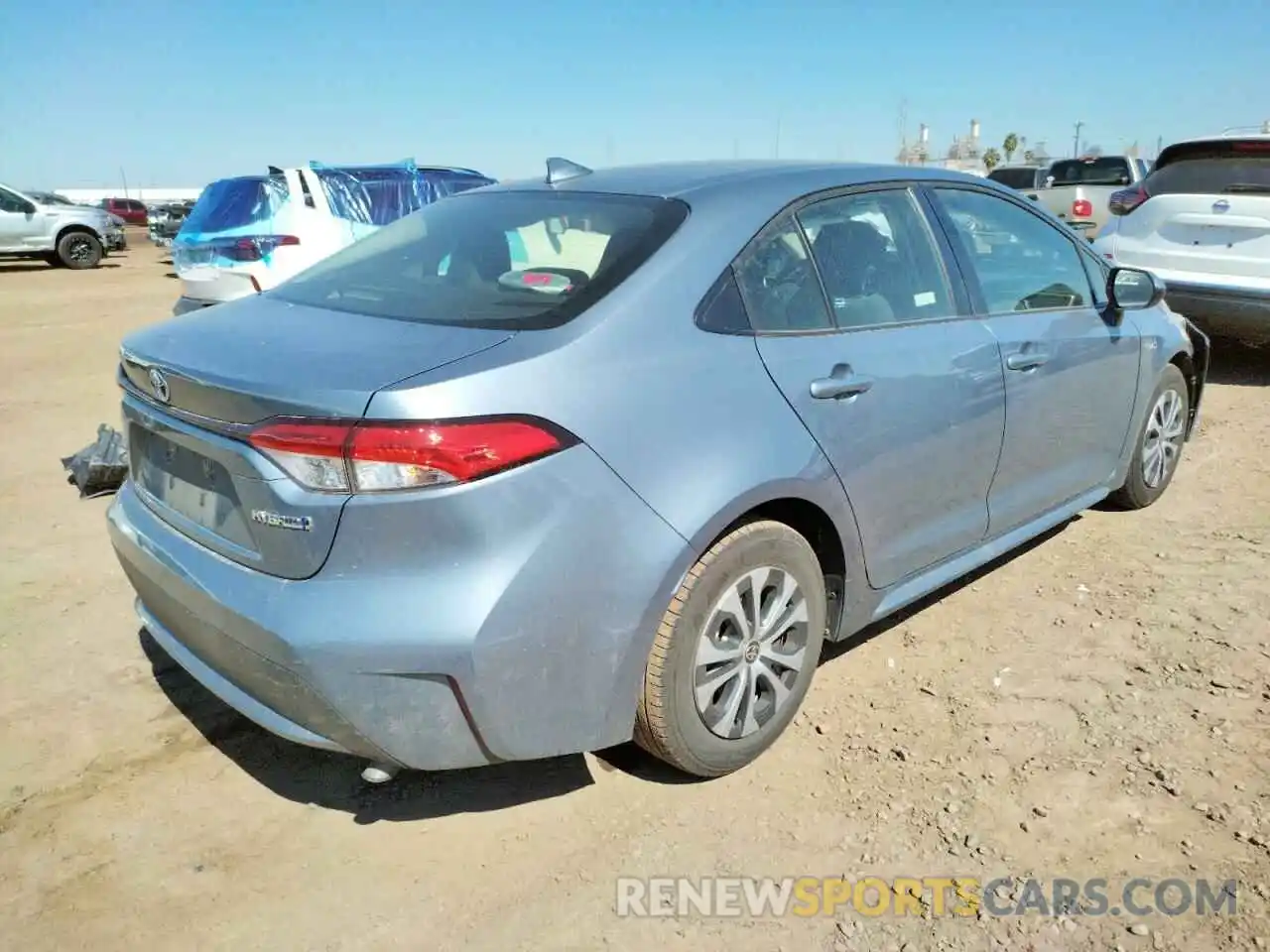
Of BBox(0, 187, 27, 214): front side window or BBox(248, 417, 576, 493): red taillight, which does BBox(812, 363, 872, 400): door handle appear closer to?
BBox(248, 417, 576, 493): red taillight

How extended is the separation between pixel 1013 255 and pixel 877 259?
905mm

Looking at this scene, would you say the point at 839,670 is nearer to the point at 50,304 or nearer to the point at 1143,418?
the point at 1143,418

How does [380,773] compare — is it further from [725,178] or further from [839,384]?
[725,178]

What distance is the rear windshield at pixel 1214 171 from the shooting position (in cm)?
674

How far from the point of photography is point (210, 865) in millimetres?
2434

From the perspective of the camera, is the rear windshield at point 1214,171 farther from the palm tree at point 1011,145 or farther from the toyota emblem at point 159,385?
the palm tree at point 1011,145

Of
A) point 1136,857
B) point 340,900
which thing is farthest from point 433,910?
point 1136,857

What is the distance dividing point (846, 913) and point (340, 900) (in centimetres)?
119

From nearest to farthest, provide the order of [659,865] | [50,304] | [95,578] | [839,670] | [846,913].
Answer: [846,913] < [659,865] < [839,670] < [95,578] < [50,304]

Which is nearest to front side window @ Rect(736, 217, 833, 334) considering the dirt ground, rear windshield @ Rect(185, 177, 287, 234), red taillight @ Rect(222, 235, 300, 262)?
the dirt ground

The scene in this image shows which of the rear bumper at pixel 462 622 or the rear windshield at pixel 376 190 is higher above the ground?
the rear windshield at pixel 376 190

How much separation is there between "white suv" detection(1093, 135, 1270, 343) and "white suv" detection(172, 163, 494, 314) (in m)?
6.26

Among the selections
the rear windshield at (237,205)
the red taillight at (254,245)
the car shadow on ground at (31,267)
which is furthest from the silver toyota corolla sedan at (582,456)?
the car shadow on ground at (31,267)

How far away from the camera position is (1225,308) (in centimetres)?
666
